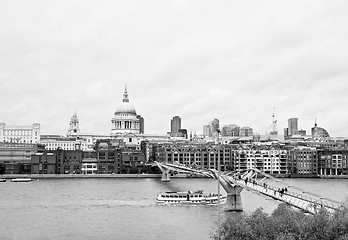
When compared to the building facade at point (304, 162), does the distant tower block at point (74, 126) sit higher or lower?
higher

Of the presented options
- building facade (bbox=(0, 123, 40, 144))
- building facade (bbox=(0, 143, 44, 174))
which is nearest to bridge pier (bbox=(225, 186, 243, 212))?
building facade (bbox=(0, 143, 44, 174))

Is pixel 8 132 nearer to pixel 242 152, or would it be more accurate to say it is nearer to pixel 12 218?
pixel 242 152

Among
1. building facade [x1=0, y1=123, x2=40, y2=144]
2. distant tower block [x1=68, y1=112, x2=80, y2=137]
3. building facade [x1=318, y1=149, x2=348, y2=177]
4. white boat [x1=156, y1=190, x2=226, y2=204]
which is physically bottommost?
white boat [x1=156, y1=190, x2=226, y2=204]

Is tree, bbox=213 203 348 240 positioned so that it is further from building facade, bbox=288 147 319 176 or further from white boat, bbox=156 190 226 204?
building facade, bbox=288 147 319 176

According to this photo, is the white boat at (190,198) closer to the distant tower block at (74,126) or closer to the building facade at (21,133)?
the building facade at (21,133)

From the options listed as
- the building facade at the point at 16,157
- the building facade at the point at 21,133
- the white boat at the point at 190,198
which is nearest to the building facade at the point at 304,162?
the building facade at the point at 16,157

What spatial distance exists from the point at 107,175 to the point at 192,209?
48.4 meters

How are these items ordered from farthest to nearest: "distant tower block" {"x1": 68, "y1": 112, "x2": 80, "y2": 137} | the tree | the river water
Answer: "distant tower block" {"x1": 68, "y1": 112, "x2": 80, "y2": 137} → the river water → the tree

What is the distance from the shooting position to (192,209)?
43656 mm

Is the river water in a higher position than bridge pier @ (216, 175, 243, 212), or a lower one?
lower

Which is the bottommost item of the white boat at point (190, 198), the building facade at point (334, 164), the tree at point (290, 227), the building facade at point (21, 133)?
the white boat at point (190, 198)

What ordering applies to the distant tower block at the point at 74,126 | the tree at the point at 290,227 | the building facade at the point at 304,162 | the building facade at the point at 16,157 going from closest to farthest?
the tree at the point at 290,227, the building facade at the point at 16,157, the building facade at the point at 304,162, the distant tower block at the point at 74,126

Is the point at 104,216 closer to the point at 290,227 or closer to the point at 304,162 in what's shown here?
the point at 290,227

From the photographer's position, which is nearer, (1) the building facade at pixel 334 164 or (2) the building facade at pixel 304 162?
(1) the building facade at pixel 334 164
